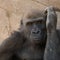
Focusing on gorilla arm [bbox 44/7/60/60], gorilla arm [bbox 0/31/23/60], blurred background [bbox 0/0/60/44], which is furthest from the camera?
blurred background [bbox 0/0/60/44]

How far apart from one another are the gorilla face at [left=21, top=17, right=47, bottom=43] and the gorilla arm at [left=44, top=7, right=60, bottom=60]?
0.34 ft

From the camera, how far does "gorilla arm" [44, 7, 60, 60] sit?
584 centimetres

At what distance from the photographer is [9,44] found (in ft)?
20.4

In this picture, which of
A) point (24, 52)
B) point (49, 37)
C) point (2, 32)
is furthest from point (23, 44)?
point (2, 32)

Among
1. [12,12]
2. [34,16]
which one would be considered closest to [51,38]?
[34,16]

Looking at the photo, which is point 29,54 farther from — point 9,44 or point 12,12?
point 12,12

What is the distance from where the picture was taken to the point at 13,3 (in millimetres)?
7113

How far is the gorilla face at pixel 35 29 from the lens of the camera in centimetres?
590

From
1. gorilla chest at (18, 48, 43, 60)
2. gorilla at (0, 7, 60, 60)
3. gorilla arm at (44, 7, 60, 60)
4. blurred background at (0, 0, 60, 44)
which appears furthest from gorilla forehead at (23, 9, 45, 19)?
blurred background at (0, 0, 60, 44)

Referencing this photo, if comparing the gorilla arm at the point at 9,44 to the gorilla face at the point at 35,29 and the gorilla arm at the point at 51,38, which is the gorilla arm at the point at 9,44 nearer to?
the gorilla face at the point at 35,29

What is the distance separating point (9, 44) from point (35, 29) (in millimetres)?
436

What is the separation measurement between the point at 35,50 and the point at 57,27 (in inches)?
19.9

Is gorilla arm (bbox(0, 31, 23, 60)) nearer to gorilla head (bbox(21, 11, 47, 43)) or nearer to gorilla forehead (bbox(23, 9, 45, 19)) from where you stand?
gorilla head (bbox(21, 11, 47, 43))

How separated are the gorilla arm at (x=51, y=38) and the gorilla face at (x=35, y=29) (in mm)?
105
